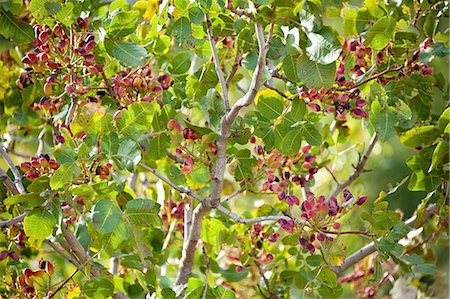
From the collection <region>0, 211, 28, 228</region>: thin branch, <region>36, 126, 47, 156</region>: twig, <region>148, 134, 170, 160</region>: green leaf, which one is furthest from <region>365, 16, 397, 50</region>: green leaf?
<region>36, 126, 47, 156</region>: twig

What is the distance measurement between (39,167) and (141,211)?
0.49 ft

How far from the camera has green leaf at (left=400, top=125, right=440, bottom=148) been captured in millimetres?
1220

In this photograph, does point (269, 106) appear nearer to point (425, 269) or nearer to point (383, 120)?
point (383, 120)

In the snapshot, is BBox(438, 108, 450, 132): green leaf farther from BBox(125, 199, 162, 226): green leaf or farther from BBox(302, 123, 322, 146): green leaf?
BBox(125, 199, 162, 226): green leaf

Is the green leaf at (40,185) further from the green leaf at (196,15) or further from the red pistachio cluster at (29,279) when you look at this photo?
the green leaf at (196,15)

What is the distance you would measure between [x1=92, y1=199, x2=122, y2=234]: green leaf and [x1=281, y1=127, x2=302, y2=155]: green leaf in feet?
0.83

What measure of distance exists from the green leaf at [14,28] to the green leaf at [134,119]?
245mm

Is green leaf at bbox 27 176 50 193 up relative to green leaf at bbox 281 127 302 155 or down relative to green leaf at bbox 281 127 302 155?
down

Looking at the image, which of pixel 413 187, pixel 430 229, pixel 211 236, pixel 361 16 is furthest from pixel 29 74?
pixel 430 229

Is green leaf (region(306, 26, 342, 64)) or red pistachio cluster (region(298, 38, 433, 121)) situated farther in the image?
red pistachio cluster (region(298, 38, 433, 121))

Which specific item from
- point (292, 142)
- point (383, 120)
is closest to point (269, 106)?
point (292, 142)

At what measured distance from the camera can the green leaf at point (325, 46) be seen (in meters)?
0.93

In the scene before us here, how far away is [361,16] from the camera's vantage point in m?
1.15

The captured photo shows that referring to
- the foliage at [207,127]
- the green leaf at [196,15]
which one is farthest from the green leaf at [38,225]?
the green leaf at [196,15]
